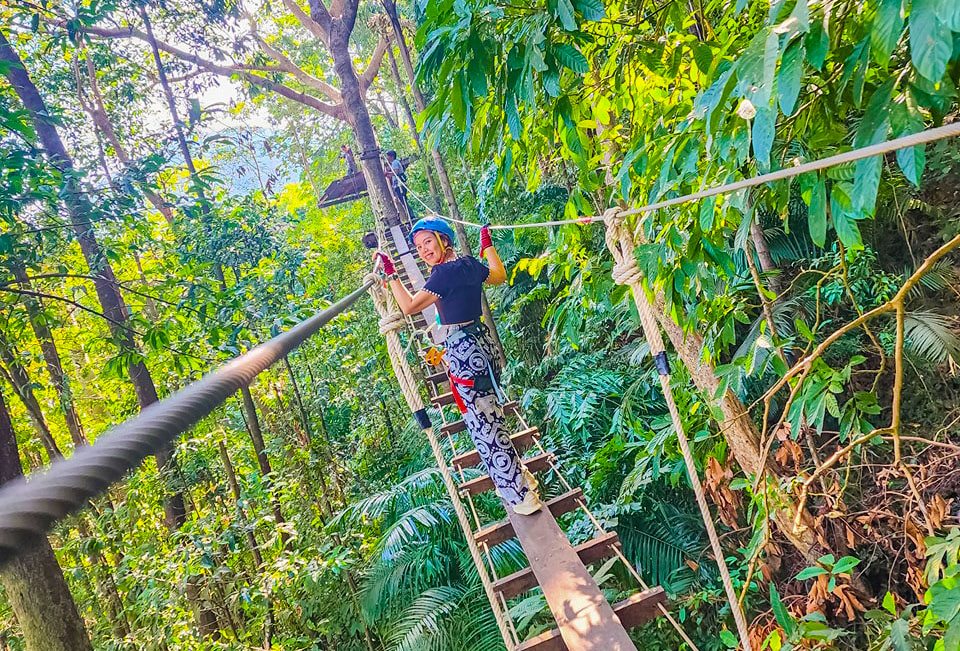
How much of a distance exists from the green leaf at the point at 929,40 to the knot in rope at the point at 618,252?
0.72 meters

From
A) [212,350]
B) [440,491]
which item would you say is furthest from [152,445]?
[440,491]

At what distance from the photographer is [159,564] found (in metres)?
3.54

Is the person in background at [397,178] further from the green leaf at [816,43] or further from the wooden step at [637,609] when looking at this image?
the green leaf at [816,43]

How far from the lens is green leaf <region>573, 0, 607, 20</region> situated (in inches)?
39.9

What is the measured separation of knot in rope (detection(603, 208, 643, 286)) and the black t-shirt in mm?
819

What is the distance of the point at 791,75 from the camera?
714 millimetres

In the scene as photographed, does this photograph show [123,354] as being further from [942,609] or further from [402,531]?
[942,609]

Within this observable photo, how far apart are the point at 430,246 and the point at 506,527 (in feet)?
3.88

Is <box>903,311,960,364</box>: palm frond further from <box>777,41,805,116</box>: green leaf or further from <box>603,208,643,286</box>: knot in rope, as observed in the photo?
<box>777,41,805,116</box>: green leaf

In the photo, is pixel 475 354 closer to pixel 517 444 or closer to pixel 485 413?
pixel 485 413

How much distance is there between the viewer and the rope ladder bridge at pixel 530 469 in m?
0.33

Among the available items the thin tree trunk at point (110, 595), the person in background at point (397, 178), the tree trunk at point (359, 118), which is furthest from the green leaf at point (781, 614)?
the person in background at point (397, 178)

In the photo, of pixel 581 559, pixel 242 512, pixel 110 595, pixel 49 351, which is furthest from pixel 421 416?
pixel 49 351

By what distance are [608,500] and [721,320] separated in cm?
218
